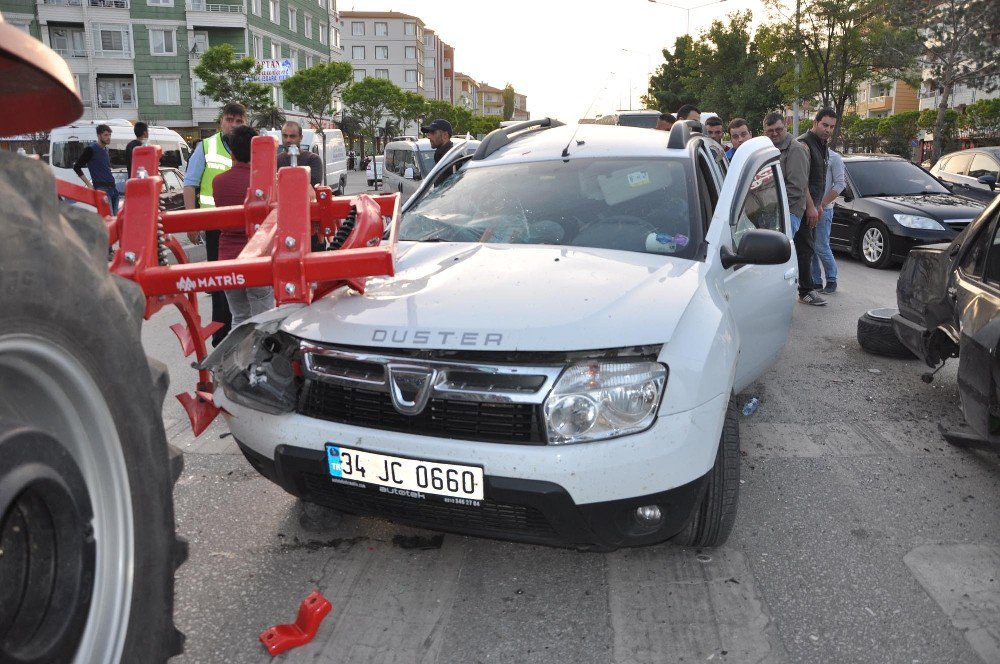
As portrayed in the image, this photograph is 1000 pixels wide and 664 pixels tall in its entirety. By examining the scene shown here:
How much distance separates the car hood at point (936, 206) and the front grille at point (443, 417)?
10.2m

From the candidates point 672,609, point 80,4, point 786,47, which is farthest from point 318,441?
point 80,4

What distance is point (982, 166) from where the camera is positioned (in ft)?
48.0

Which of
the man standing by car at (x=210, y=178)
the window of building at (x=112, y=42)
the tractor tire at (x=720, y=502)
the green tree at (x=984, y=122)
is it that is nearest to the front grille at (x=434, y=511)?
the tractor tire at (x=720, y=502)

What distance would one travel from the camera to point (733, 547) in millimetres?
3562

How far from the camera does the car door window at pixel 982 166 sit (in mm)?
13966

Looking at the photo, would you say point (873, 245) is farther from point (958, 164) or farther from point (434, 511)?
point (434, 511)

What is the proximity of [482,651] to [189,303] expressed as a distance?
211cm

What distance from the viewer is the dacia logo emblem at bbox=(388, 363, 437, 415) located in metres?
2.93

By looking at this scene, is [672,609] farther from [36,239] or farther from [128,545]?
[36,239]

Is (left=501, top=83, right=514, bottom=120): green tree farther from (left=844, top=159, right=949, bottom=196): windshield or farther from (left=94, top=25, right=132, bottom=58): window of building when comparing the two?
(left=844, top=159, right=949, bottom=196): windshield

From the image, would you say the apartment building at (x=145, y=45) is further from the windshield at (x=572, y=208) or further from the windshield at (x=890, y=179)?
the windshield at (x=572, y=208)

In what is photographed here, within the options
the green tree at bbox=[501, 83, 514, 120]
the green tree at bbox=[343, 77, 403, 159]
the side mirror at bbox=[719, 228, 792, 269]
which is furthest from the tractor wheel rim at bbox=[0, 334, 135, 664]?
the green tree at bbox=[501, 83, 514, 120]

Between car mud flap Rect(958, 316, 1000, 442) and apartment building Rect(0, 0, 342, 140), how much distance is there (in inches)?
2161

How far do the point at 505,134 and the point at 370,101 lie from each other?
6903cm
